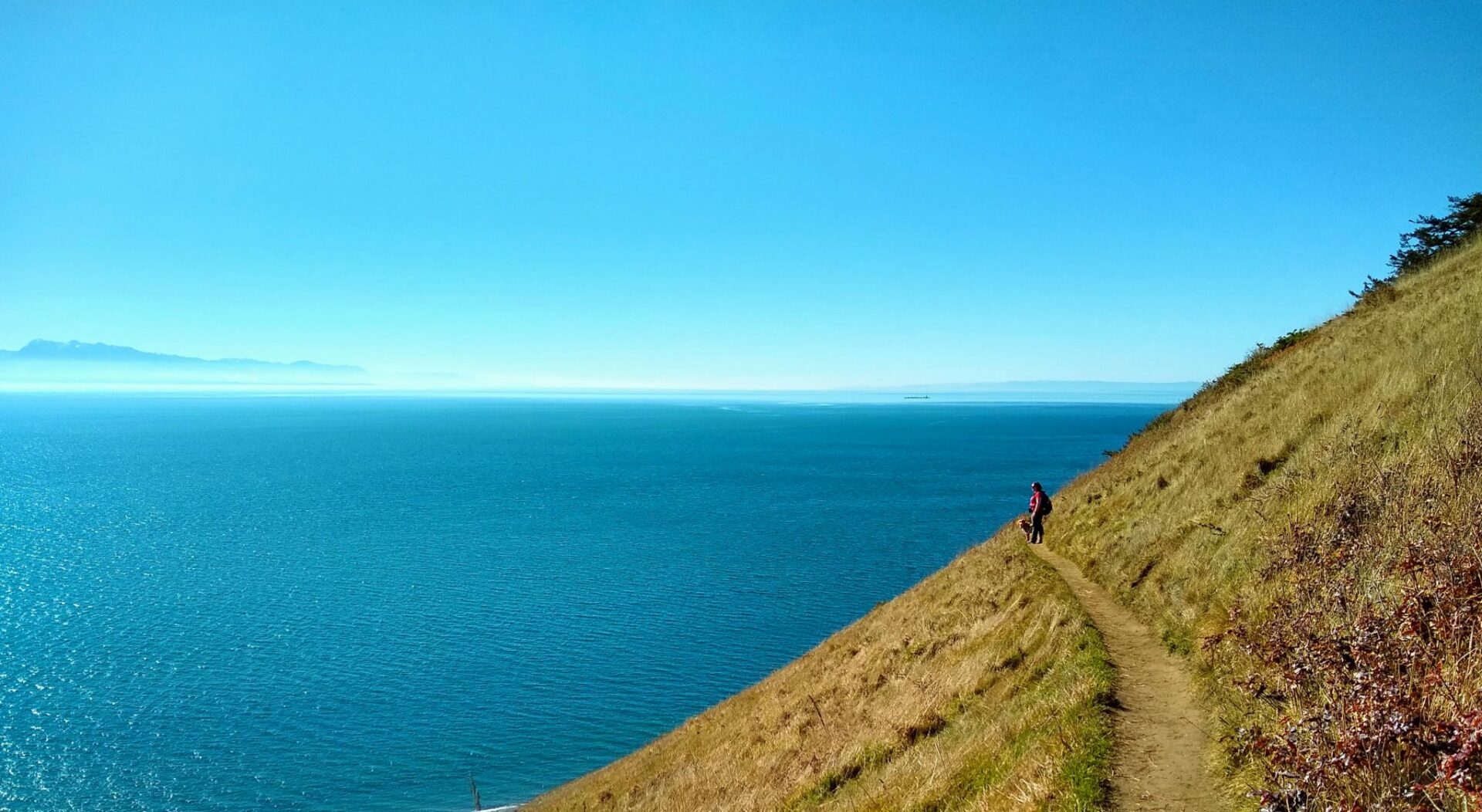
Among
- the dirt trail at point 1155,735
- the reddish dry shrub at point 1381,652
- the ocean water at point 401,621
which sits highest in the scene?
the reddish dry shrub at point 1381,652

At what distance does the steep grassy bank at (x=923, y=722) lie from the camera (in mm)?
10609

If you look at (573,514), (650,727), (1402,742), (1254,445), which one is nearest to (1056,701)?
(1402,742)

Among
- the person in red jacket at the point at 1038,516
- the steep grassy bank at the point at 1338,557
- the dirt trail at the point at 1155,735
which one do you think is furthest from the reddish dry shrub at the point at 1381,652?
the person in red jacket at the point at 1038,516

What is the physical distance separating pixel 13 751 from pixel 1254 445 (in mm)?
55357

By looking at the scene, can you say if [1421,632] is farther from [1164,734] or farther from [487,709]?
[487,709]

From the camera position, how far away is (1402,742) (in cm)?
551

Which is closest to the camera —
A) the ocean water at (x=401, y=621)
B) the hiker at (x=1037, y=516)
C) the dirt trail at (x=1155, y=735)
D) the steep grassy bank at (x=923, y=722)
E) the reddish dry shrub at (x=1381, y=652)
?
the reddish dry shrub at (x=1381, y=652)

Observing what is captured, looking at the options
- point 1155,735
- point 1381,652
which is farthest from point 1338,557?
point 1381,652

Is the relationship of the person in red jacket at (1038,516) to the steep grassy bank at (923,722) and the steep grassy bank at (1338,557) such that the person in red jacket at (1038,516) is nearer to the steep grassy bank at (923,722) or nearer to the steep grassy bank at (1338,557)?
the steep grassy bank at (923,722)

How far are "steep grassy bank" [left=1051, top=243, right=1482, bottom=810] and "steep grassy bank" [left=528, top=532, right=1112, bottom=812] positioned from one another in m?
1.88

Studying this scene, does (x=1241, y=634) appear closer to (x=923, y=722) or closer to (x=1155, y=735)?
(x=1155, y=735)

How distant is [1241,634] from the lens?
1113 centimetres

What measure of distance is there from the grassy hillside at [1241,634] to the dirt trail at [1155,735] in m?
0.33

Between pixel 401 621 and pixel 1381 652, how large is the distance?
58730 mm
